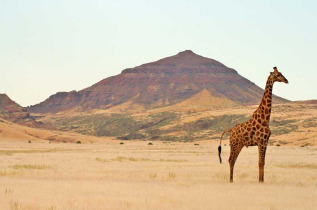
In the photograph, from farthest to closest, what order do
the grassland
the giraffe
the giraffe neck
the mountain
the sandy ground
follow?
the mountain → the grassland → the giraffe neck → the giraffe → the sandy ground

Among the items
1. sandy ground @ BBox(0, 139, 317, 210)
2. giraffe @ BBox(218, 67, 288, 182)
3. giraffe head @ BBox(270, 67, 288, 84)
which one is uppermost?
giraffe head @ BBox(270, 67, 288, 84)

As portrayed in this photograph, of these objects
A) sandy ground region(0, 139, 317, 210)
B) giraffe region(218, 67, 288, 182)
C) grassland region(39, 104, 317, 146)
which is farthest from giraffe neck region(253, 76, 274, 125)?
grassland region(39, 104, 317, 146)

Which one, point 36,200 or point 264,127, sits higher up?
point 264,127

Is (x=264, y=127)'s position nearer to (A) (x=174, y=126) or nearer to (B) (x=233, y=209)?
(B) (x=233, y=209)

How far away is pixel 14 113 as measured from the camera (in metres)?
120

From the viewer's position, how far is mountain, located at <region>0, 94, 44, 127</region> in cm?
11631

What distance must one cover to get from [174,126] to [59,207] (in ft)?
397

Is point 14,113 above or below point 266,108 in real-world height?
above

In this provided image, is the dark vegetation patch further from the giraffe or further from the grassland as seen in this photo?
the giraffe

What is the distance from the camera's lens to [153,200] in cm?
1339

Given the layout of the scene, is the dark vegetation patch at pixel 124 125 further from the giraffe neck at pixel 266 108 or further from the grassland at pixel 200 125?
the giraffe neck at pixel 266 108

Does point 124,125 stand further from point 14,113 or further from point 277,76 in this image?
point 277,76

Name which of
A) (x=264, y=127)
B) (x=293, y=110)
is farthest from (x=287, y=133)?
(x=264, y=127)

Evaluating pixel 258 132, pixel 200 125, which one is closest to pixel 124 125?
pixel 200 125
